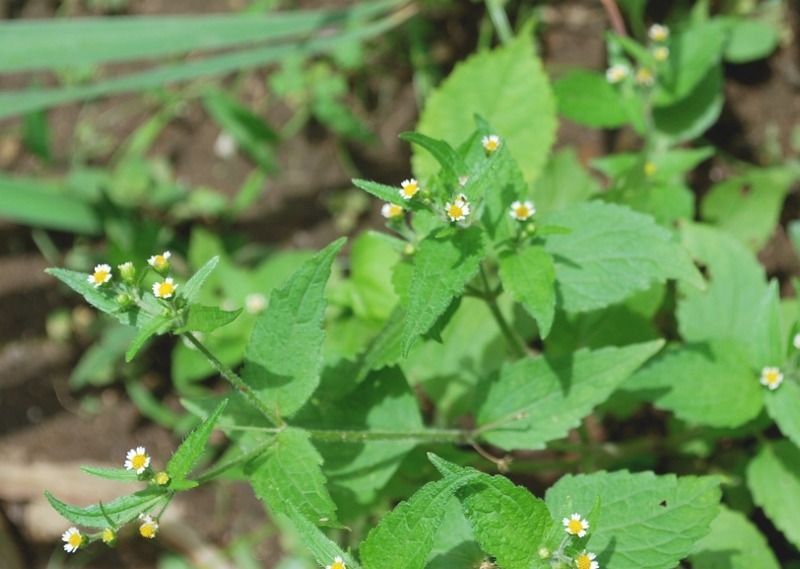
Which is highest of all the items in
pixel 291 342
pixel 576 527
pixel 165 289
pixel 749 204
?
pixel 165 289

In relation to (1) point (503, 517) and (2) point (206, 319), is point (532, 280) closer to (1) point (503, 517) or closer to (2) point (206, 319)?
(1) point (503, 517)

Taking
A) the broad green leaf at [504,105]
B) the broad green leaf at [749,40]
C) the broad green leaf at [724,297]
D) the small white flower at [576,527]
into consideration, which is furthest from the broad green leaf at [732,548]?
the broad green leaf at [749,40]

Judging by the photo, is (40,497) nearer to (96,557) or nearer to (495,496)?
(96,557)

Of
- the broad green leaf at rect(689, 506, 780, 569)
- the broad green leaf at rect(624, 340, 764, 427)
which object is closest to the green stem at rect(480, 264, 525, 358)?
the broad green leaf at rect(624, 340, 764, 427)

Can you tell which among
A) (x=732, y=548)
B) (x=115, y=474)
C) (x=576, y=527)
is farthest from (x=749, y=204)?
(x=115, y=474)

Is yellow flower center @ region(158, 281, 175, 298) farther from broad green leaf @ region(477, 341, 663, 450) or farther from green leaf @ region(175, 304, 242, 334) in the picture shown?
broad green leaf @ region(477, 341, 663, 450)

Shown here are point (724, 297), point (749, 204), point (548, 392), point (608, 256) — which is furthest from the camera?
point (749, 204)
